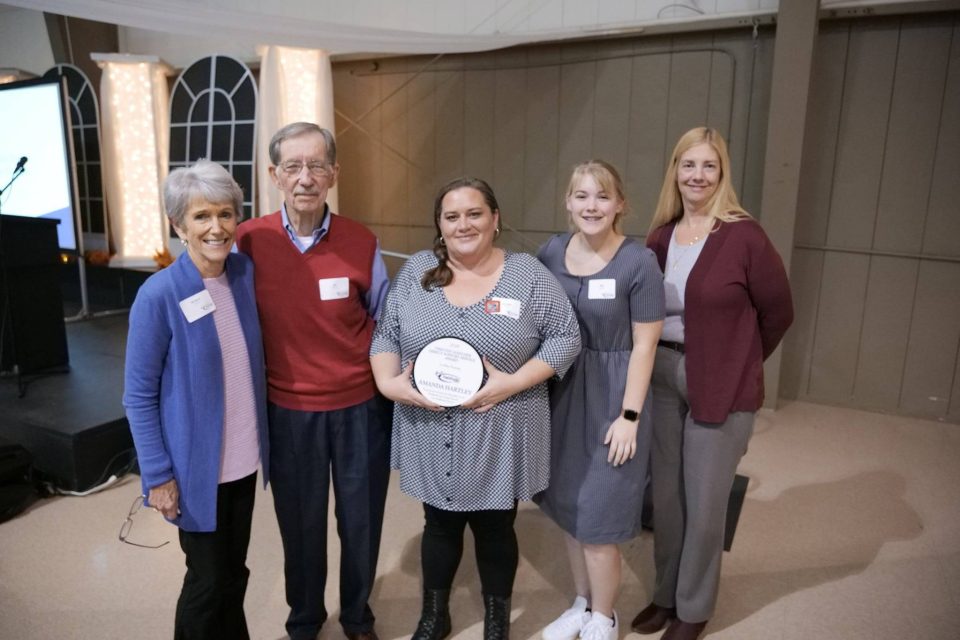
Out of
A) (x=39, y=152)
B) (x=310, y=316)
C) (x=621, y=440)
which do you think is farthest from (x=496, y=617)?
(x=39, y=152)

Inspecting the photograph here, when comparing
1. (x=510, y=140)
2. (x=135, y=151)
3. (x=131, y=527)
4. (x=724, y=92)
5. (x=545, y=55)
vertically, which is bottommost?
(x=131, y=527)

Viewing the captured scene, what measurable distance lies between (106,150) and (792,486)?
5.14m

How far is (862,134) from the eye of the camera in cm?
360

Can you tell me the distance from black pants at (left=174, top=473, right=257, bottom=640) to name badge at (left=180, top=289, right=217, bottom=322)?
422 mm

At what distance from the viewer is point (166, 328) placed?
1384 mm

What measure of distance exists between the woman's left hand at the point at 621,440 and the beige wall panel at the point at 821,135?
277 centimetres

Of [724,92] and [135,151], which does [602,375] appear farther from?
[135,151]

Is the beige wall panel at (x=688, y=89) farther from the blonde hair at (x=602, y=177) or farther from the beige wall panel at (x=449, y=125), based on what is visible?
the blonde hair at (x=602, y=177)

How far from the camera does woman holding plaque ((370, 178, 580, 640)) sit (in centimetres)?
154

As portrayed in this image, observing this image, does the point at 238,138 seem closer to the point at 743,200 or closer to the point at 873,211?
the point at 743,200

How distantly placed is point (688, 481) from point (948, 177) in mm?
2865

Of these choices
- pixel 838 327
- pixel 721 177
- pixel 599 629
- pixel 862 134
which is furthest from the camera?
pixel 838 327

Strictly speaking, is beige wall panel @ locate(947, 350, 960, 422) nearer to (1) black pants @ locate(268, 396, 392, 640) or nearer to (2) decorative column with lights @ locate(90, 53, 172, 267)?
(1) black pants @ locate(268, 396, 392, 640)

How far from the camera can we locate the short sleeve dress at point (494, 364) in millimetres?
1542
